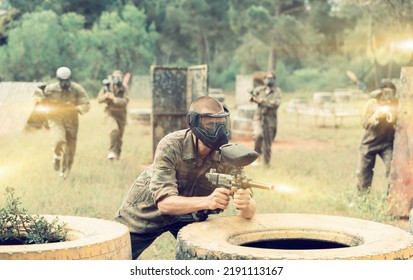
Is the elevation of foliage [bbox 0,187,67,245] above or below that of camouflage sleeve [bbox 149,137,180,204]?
below

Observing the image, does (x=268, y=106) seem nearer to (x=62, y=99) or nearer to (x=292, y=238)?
(x=62, y=99)

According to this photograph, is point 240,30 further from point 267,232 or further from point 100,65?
point 267,232

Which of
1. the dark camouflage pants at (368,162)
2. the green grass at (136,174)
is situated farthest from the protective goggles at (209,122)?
the dark camouflage pants at (368,162)

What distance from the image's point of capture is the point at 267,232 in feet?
19.2

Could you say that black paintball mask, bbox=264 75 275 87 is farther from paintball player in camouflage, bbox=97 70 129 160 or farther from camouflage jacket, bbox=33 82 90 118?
camouflage jacket, bbox=33 82 90 118

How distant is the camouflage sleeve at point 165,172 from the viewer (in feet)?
19.6

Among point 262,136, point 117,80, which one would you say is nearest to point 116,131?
point 117,80

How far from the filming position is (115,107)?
1770cm

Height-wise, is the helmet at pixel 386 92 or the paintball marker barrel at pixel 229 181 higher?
the helmet at pixel 386 92

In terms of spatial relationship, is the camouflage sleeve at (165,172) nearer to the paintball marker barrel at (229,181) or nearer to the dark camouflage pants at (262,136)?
the paintball marker barrel at (229,181)

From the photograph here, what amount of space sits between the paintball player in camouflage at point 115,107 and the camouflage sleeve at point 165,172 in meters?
11.3

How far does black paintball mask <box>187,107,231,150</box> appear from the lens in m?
6.04

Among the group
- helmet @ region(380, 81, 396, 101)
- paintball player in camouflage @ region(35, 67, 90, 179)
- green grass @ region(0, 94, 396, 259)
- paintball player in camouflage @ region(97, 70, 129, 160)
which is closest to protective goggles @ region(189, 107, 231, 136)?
green grass @ region(0, 94, 396, 259)

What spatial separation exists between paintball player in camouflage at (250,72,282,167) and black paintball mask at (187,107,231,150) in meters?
11.0
